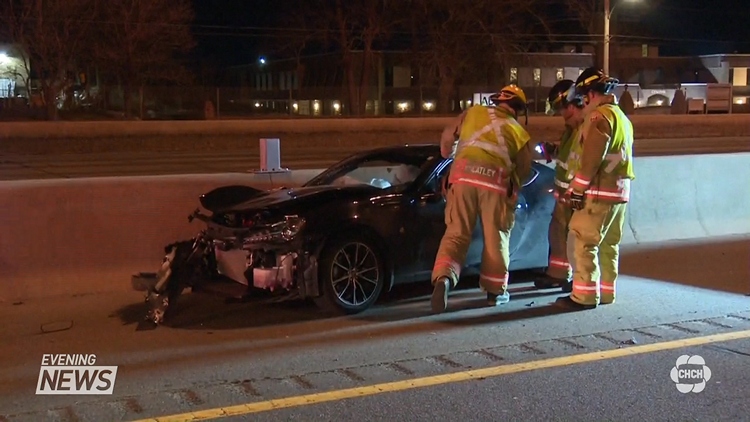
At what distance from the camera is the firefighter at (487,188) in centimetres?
715

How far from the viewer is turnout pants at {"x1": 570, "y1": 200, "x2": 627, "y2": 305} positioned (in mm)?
7289

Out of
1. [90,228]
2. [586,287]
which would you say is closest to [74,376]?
[90,228]

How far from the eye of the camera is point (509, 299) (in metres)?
7.80

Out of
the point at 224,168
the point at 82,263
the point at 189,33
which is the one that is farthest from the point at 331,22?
the point at 82,263

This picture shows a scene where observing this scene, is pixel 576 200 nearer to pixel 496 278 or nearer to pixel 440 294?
pixel 496 278

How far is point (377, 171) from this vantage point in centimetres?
867

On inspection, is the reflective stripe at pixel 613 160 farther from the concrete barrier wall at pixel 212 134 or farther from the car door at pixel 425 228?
the concrete barrier wall at pixel 212 134

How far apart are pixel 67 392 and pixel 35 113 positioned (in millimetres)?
41952

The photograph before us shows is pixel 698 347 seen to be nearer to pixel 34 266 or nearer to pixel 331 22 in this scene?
pixel 34 266

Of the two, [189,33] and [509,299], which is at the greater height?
[189,33]

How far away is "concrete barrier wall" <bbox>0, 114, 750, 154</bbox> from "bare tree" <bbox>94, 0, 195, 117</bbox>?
11.5 meters

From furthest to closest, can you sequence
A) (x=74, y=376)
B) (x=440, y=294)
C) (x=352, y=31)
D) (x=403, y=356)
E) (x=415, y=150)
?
(x=352, y=31) → (x=415, y=150) → (x=440, y=294) → (x=403, y=356) → (x=74, y=376)

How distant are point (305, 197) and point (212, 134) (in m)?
23.5

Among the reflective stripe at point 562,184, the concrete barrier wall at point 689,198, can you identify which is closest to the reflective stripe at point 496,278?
the reflective stripe at point 562,184
